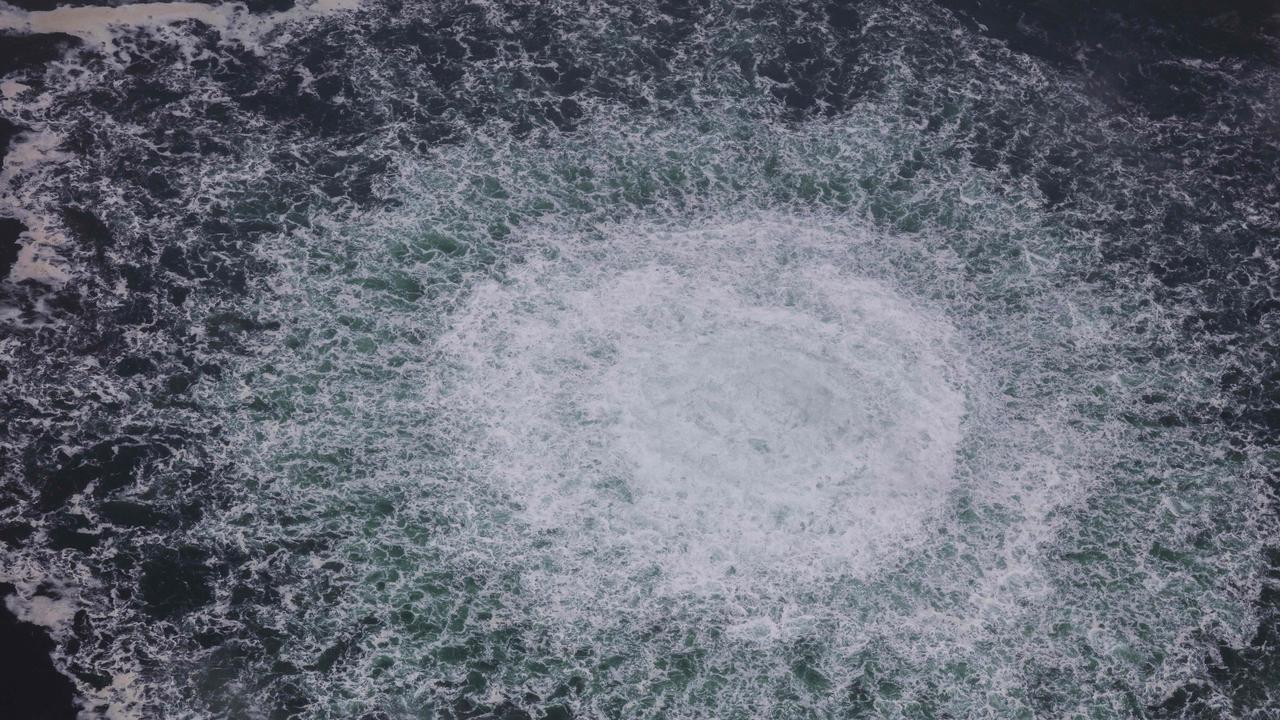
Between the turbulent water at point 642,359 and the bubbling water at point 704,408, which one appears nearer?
the turbulent water at point 642,359

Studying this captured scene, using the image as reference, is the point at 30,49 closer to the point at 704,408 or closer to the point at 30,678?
the point at 30,678

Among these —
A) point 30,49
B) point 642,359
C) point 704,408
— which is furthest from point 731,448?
point 30,49

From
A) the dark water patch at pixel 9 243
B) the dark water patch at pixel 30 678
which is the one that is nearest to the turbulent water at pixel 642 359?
the dark water patch at pixel 9 243

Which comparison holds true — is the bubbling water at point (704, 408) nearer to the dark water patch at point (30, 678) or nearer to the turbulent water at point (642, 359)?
the turbulent water at point (642, 359)

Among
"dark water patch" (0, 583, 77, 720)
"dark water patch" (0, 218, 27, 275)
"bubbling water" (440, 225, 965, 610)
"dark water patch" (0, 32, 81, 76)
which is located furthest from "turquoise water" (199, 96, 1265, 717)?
"dark water patch" (0, 32, 81, 76)

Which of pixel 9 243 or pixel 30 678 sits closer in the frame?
pixel 30 678

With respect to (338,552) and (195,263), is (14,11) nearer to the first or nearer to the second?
(195,263)
